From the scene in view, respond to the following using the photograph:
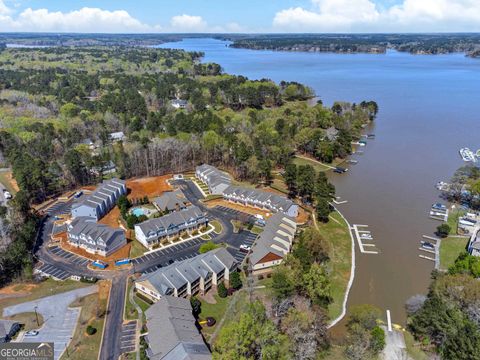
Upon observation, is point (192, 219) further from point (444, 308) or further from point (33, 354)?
point (444, 308)

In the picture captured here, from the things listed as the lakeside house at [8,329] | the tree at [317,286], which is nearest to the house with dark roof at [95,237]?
the lakeside house at [8,329]

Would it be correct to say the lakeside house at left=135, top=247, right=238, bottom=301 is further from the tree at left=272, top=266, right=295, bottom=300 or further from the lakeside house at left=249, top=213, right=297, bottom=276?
the tree at left=272, top=266, right=295, bottom=300

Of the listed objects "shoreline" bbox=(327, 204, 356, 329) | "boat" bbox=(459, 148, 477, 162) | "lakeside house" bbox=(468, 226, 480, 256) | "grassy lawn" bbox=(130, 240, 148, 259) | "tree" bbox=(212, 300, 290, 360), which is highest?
"tree" bbox=(212, 300, 290, 360)

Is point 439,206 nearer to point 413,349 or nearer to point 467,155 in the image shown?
point 467,155

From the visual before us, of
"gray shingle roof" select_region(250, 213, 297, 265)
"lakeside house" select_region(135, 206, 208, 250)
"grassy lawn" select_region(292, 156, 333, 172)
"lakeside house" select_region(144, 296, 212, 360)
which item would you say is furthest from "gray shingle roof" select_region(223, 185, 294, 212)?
"lakeside house" select_region(144, 296, 212, 360)

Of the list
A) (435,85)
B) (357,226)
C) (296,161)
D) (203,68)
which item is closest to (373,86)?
(435,85)

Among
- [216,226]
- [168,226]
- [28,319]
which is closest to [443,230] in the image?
[216,226]
